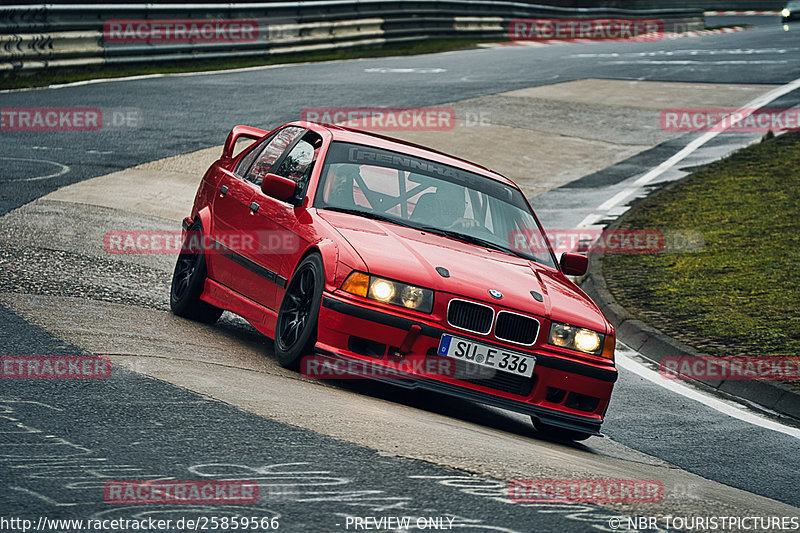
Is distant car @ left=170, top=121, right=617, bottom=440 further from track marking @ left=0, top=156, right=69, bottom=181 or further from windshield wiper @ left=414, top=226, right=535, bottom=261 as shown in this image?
track marking @ left=0, top=156, right=69, bottom=181

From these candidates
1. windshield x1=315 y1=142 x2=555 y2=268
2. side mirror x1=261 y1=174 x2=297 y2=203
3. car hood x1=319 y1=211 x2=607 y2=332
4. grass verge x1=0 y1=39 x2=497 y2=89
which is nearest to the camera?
car hood x1=319 y1=211 x2=607 y2=332

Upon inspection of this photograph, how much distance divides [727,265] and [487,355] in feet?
21.6

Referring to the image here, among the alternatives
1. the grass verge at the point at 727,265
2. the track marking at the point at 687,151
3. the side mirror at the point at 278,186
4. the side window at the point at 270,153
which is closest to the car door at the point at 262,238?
the side window at the point at 270,153

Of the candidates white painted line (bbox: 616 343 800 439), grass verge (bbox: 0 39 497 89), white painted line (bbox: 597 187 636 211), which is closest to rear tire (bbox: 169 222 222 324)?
white painted line (bbox: 616 343 800 439)

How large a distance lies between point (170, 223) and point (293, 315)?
18.8 ft

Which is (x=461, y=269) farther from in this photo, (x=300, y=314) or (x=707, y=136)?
(x=707, y=136)

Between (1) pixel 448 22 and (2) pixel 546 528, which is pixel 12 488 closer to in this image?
(2) pixel 546 528

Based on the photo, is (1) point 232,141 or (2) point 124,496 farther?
(1) point 232,141

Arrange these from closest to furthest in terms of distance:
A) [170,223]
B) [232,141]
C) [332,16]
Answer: [232,141] → [170,223] → [332,16]

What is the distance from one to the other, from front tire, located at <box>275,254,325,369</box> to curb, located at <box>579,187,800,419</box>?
3.56 m

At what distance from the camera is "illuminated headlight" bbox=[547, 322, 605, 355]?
6547 mm

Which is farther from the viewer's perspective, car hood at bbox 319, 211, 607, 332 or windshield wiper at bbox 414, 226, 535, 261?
windshield wiper at bbox 414, 226, 535, 261

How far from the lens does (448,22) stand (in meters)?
36.7

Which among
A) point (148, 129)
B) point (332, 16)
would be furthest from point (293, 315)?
point (332, 16)
